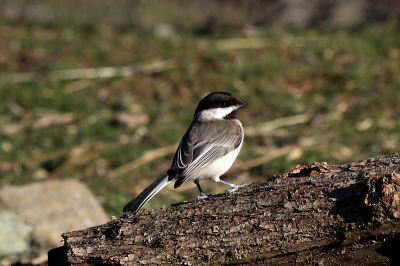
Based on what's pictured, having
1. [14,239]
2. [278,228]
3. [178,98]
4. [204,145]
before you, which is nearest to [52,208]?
[14,239]

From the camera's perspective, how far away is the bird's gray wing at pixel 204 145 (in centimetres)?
502

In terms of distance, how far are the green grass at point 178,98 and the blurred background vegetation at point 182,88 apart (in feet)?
0.08

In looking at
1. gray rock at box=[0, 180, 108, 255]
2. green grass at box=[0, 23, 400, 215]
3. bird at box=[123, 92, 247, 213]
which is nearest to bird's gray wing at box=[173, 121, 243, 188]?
bird at box=[123, 92, 247, 213]

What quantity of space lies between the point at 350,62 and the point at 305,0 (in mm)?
4299

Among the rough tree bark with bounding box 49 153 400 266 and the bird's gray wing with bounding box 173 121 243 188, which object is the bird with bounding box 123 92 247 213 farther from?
the rough tree bark with bounding box 49 153 400 266

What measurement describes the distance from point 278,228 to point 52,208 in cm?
385

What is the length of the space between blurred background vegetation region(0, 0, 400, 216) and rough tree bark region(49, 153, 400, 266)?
334cm

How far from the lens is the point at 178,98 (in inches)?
421

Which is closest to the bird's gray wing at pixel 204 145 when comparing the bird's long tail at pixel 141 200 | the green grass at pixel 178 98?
the bird's long tail at pixel 141 200

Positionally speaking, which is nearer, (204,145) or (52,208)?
(204,145)

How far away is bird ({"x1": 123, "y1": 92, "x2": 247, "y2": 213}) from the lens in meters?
5.00

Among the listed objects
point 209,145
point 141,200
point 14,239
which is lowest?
point 141,200

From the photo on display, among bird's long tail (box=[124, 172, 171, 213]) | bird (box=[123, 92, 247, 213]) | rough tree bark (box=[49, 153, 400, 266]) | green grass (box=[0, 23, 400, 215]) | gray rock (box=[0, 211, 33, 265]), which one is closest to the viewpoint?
rough tree bark (box=[49, 153, 400, 266])

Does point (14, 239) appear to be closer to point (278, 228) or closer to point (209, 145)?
point (209, 145)
